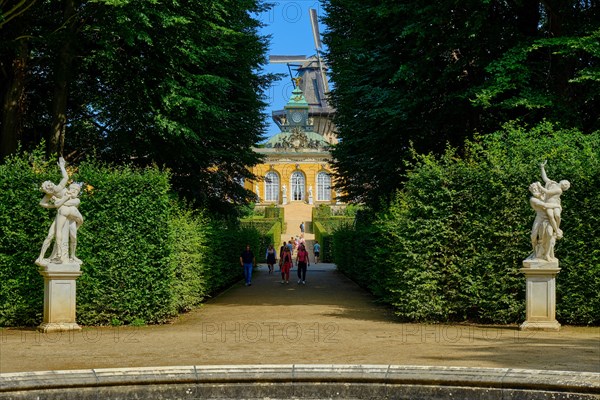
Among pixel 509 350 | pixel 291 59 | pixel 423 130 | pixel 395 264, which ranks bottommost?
pixel 509 350

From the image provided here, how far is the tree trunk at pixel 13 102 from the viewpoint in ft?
60.4

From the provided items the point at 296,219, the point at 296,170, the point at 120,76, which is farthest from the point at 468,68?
the point at 296,170

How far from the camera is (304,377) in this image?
7223mm

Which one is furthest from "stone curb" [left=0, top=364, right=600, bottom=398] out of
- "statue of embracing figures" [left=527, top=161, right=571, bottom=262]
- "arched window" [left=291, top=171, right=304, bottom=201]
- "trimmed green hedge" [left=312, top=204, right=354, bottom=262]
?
"arched window" [left=291, top=171, right=304, bottom=201]

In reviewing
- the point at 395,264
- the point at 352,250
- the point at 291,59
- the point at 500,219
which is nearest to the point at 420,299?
the point at 395,264

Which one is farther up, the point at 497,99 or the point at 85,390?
the point at 497,99

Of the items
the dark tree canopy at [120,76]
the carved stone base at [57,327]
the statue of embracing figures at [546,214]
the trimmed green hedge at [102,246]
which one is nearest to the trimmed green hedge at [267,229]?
the dark tree canopy at [120,76]

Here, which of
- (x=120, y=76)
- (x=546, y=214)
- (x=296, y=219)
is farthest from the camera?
(x=296, y=219)

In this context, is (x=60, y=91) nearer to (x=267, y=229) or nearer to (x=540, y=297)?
(x=540, y=297)

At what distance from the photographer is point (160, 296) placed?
50.3 feet

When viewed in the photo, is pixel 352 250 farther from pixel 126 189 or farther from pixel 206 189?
pixel 126 189

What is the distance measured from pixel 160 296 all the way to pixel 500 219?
20.5ft

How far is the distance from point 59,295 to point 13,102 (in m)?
6.44

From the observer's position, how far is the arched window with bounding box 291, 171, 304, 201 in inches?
3578
